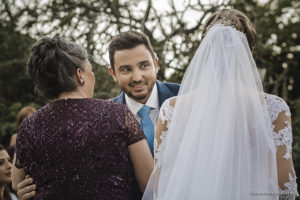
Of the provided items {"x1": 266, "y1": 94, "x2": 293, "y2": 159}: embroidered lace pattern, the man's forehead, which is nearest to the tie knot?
the man's forehead

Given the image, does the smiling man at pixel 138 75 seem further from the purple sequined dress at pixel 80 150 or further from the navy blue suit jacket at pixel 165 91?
the purple sequined dress at pixel 80 150

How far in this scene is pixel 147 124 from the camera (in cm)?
338

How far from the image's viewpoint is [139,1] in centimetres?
586

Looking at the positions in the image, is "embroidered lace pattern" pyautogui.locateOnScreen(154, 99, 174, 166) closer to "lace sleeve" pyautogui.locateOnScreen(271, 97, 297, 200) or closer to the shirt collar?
"lace sleeve" pyautogui.locateOnScreen(271, 97, 297, 200)

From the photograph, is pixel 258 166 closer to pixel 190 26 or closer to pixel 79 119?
pixel 79 119

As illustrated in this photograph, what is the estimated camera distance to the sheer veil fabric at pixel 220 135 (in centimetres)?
230

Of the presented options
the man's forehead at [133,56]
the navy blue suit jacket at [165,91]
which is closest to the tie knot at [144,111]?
the navy blue suit jacket at [165,91]

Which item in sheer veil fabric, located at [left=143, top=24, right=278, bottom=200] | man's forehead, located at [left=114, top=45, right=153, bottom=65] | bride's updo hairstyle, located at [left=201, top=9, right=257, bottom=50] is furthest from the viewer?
man's forehead, located at [left=114, top=45, right=153, bottom=65]

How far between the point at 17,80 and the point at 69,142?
8910 millimetres

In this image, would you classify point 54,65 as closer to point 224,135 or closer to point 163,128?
point 163,128

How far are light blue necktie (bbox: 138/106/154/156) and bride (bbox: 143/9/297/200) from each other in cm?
65

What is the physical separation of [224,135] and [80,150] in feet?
2.95

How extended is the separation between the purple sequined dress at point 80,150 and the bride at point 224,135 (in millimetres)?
254

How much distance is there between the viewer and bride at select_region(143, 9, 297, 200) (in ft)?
7.56
